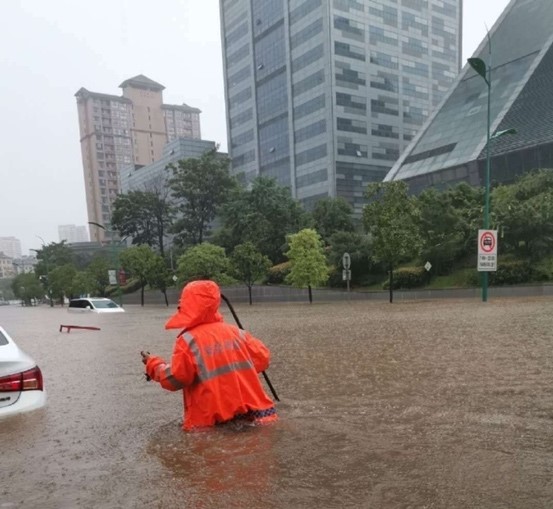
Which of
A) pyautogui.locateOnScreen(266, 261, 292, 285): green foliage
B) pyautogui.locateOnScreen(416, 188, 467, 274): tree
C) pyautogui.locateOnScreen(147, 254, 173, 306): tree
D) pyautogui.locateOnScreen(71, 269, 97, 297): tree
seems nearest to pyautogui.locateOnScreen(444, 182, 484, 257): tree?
pyautogui.locateOnScreen(416, 188, 467, 274): tree

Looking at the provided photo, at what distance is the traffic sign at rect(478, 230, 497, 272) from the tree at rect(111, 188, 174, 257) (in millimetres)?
40469

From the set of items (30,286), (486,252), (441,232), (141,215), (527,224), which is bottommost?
(30,286)

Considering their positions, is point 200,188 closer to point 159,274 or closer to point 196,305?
point 159,274

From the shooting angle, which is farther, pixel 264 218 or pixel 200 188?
pixel 200 188

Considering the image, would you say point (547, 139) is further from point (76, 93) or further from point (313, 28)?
point (76, 93)

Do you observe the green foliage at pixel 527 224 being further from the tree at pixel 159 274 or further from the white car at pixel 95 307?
the tree at pixel 159 274

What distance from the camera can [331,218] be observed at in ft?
124

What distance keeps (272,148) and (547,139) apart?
1814 inches

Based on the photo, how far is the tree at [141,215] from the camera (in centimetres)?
5284

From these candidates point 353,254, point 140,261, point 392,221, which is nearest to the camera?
point 392,221

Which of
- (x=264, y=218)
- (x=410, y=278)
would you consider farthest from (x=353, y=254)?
(x=264, y=218)

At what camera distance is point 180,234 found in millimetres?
52344

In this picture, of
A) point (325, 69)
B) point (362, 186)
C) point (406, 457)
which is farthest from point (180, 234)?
point (406, 457)

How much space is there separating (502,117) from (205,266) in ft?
100
